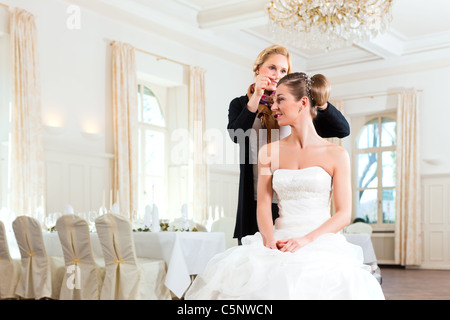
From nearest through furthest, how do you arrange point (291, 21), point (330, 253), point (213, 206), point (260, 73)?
point (330, 253) → point (260, 73) → point (291, 21) → point (213, 206)

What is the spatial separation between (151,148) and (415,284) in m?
5.13

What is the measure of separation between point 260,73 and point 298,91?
25 centimetres

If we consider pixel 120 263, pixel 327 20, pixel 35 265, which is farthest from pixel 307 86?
pixel 327 20

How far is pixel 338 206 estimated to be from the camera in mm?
2080

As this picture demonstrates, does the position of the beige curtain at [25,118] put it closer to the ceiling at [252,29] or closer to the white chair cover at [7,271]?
the ceiling at [252,29]

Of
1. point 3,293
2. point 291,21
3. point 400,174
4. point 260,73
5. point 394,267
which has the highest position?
point 291,21

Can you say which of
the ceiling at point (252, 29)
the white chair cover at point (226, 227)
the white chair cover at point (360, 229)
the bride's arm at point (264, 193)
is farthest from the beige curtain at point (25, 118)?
the bride's arm at point (264, 193)

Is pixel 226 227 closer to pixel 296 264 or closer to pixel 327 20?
pixel 327 20

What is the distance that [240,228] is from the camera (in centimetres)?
236

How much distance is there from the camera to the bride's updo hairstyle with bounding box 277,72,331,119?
2.05 metres

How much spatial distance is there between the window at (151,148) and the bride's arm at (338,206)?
27.0 ft

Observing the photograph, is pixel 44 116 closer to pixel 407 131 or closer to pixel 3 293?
pixel 3 293

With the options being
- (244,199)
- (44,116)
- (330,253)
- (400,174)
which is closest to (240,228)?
(244,199)

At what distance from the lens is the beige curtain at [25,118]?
25.2 feet
